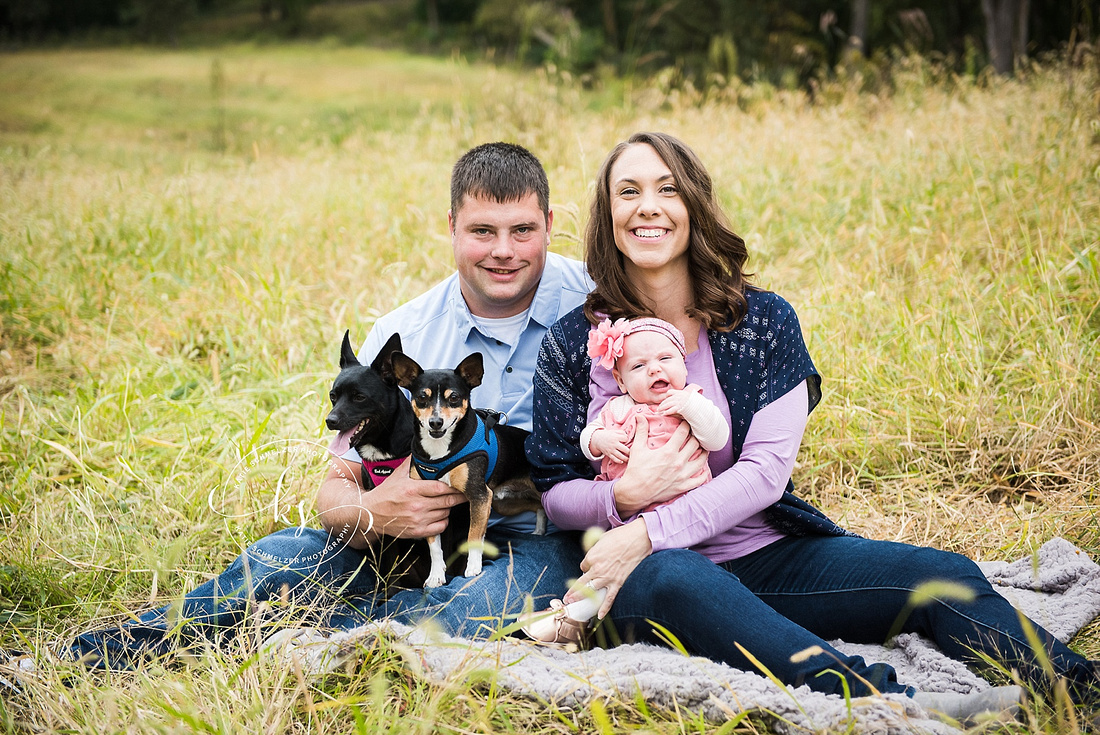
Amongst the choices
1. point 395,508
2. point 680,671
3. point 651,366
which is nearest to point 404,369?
point 395,508

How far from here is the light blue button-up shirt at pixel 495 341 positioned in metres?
2.93

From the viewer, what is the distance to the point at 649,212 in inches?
96.9

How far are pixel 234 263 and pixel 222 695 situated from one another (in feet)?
13.3

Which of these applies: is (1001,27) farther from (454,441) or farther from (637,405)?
(454,441)

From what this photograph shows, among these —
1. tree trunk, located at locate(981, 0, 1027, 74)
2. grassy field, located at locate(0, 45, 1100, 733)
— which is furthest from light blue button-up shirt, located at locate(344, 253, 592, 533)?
tree trunk, located at locate(981, 0, 1027, 74)

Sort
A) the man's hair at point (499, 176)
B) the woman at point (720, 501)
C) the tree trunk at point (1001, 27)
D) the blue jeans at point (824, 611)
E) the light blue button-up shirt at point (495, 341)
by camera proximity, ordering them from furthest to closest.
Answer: the tree trunk at point (1001, 27) → the light blue button-up shirt at point (495, 341) → the man's hair at point (499, 176) → the woman at point (720, 501) → the blue jeans at point (824, 611)

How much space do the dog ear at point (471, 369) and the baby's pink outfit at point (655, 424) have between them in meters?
0.41

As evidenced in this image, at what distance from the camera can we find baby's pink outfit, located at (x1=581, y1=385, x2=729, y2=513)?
228 cm

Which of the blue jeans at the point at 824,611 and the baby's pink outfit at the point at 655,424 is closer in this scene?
the blue jeans at the point at 824,611

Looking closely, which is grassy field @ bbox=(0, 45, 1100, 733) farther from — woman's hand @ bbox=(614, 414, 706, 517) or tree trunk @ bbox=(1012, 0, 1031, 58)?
tree trunk @ bbox=(1012, 0, 1031, 58)

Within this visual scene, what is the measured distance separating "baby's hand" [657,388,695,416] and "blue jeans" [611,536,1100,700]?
41 cm

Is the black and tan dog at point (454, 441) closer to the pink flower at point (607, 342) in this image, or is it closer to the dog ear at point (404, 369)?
the dog ear at point (404, 369)

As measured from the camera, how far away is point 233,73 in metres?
15.5

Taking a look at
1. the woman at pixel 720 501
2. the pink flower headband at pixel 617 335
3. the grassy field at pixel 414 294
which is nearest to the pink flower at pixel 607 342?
the pink flower headband at pixel 617 335
